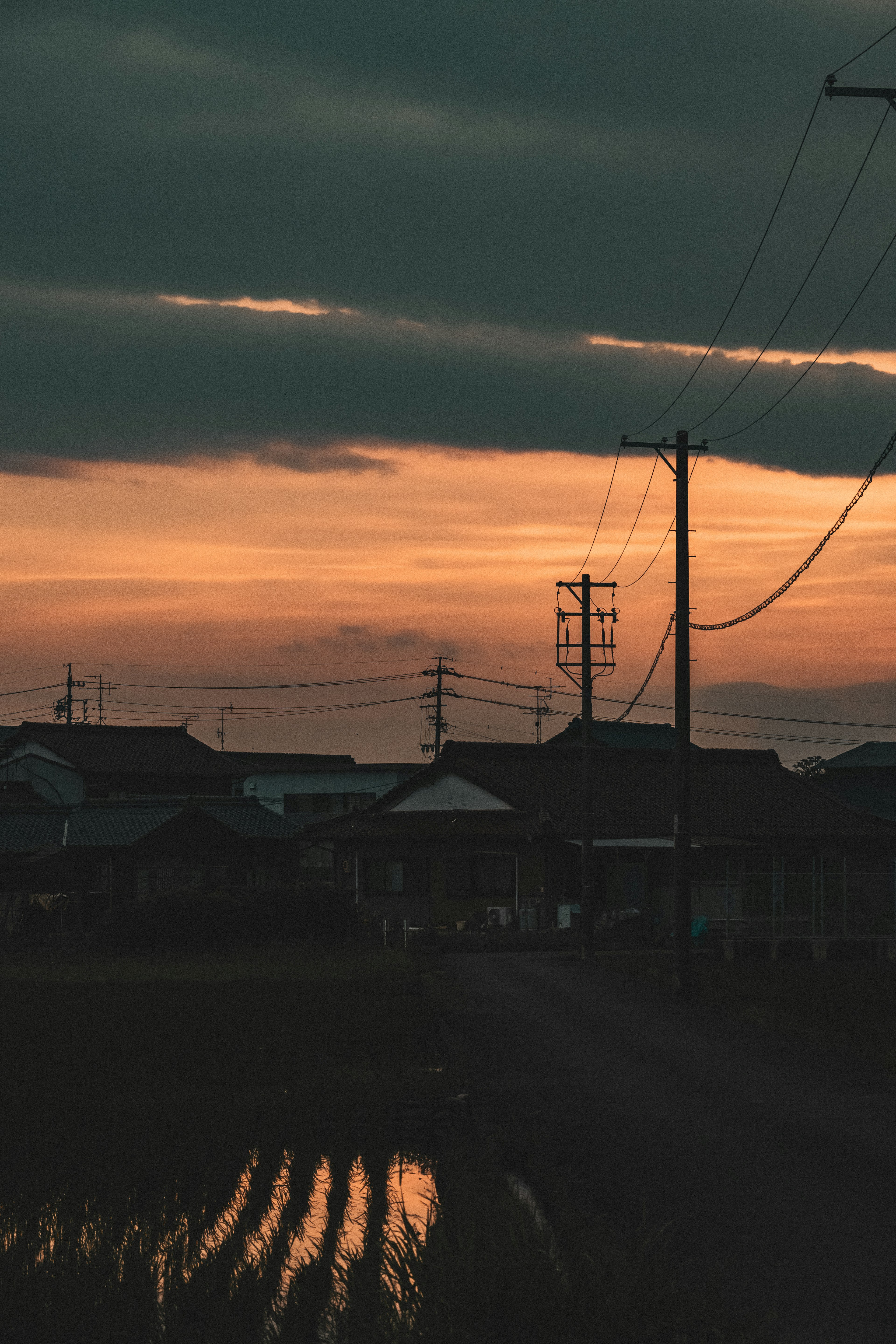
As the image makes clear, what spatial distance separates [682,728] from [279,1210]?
62.7ft

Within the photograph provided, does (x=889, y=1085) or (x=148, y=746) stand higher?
(x=148, y=746)

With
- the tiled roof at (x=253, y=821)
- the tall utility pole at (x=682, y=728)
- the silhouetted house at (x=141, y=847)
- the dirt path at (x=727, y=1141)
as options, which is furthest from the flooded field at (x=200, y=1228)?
the tiled roof at (x=253, y=821)

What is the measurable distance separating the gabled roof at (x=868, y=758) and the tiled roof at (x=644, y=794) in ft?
58.2

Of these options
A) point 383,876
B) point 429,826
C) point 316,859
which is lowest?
point 383,876

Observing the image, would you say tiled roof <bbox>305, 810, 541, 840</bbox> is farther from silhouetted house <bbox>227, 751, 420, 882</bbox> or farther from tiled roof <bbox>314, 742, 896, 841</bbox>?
silhouetted house <bbox>227, 751, 420, 882</bbox>

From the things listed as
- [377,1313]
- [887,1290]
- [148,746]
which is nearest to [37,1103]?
[377,1313]

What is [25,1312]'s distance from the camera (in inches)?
255

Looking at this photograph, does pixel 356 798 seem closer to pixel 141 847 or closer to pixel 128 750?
pixel 128 750

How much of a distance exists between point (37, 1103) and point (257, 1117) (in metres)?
2.25

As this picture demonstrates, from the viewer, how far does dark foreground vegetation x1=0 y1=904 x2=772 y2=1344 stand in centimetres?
630

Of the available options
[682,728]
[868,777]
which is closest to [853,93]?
[682,728]

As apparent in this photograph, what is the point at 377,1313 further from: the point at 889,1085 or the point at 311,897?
the point at 311,897

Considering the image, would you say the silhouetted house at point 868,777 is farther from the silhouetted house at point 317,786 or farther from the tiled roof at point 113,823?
the tiled roof at point 113,823

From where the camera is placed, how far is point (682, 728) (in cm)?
2720
